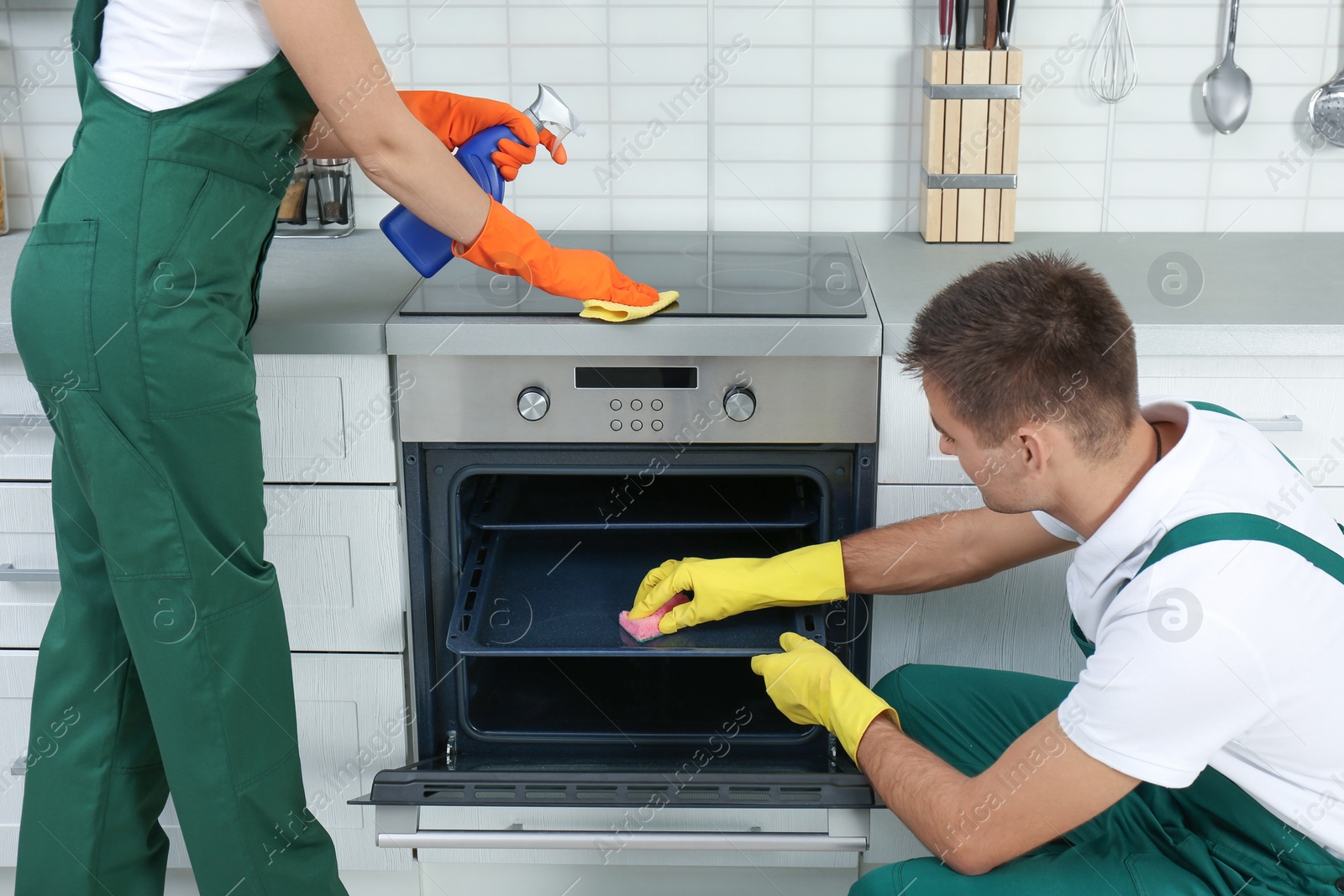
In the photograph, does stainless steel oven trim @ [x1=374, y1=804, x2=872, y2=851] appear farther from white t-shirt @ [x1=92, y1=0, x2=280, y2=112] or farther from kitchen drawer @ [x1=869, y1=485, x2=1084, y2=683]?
white t-shirt @ [x1=92, y1=0, x2=280, y2=112]

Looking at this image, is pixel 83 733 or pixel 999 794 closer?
pixel 999 794

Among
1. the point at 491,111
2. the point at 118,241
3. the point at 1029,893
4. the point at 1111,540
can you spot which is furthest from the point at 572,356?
the point at 1029,893

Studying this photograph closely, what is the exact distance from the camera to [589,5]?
6.68 feet

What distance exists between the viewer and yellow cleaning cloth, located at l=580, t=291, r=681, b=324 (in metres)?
1.51

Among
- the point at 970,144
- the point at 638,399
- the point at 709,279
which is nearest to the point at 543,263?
the point at 638,399

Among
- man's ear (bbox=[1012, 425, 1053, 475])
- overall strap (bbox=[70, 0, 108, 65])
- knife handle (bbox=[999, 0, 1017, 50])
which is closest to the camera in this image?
man's ear (bbox=[1012, 425, 1053, 475])

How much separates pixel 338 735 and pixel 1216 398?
1.31 m

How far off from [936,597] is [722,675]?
0.38m

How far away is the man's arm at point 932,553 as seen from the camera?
1.53 meters

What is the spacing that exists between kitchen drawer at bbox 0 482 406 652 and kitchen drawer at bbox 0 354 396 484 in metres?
0.03

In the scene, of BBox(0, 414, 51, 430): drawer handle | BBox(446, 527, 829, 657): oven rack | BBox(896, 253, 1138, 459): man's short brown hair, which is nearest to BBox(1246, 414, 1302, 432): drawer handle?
BBox(896, 253, 1138, 459): man's short brown hair

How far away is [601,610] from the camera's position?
161cm

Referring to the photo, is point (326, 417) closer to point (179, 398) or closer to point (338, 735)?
point (179, 398)

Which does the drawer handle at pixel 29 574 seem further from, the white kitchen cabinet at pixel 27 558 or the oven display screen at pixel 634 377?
the oven display screen at pixel 634 377
